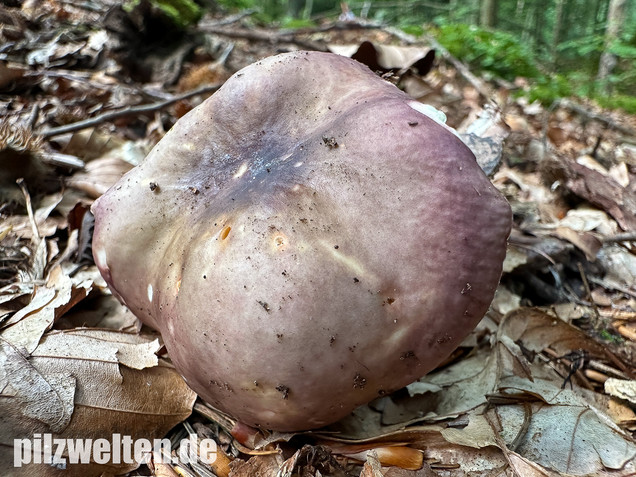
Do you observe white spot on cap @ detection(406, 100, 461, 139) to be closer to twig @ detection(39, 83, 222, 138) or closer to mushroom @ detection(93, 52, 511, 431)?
mushroom @ detection(93, 52, 511, 431)

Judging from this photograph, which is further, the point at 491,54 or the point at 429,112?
the point at 491,54

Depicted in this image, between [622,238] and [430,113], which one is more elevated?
[430,113]

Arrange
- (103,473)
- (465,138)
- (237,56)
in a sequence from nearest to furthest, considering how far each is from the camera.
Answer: (103,473) < (465,138) < (237,56)

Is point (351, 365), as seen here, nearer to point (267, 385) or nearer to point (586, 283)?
point (267, 385)

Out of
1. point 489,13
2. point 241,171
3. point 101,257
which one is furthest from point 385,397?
point 489,13

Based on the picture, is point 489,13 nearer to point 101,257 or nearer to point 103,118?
point 103,118

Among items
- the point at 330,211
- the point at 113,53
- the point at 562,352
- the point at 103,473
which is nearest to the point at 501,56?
the point at 113,53

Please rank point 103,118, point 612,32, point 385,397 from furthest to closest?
point 612,32 → point 103,118 → point 385,397
